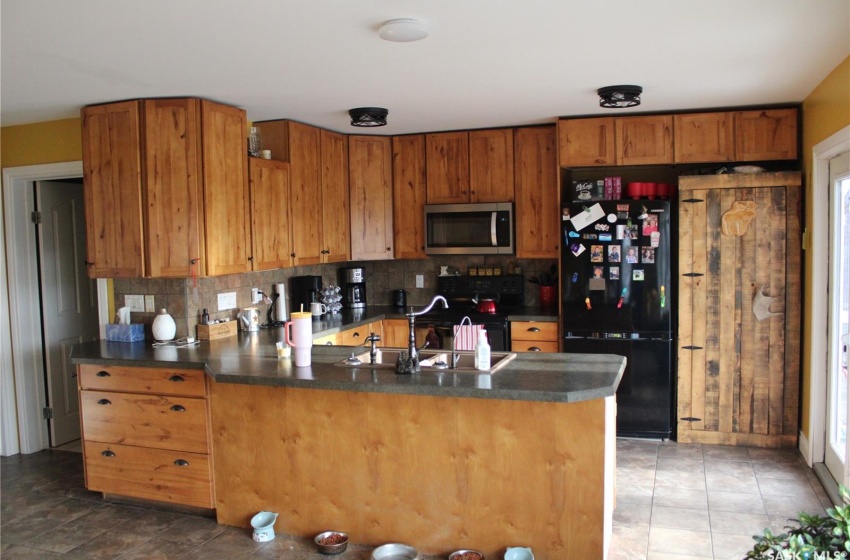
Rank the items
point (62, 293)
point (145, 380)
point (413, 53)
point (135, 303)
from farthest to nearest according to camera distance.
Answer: point (62, 293) → point (135, 303) → point (145, 380) → point (413, 53)

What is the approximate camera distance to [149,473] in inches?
149

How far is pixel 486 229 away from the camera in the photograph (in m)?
5.48

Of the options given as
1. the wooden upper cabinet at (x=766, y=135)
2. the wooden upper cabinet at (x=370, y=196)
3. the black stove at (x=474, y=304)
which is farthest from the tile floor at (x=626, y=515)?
the wooden upper cabinet at (x=370, y=196)

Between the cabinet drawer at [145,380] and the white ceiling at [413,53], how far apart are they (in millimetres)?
1540

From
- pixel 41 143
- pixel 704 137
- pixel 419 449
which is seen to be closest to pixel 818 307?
pixel 704 137

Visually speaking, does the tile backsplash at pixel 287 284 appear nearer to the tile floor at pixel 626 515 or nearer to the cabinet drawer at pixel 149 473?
the cabinet drawer at pixel 149 473

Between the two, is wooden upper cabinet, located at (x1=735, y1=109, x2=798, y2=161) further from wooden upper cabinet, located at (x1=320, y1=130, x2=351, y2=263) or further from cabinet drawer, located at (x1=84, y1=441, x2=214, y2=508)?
cabinet drawer, located at (x1=84, y1=441, x2=214, y2=508)

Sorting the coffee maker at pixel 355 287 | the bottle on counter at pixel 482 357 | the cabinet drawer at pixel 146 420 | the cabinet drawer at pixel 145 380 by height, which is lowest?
the cabinet drawer at pixel 146 420

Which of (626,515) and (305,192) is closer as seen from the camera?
(626,515)

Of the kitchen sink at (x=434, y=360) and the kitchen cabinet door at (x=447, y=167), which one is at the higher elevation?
the kitchen cabinet door at (x=447, y=167)

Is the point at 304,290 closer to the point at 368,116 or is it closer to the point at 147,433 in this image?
the point at 368,116

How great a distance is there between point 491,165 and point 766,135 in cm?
197

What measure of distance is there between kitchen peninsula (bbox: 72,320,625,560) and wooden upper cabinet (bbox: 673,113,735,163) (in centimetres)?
211

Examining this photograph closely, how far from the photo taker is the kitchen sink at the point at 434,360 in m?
3.26
